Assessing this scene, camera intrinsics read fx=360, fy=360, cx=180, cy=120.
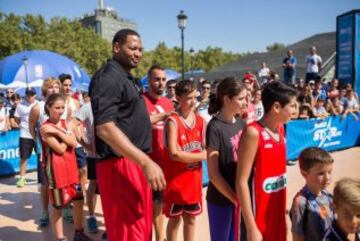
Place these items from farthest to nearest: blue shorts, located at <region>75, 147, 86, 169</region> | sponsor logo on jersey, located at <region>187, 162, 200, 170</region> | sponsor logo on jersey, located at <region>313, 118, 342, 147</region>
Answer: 1. sponsor logo on jersey, located at <region>313, 118, 342, 147</region>
2. blue shorts, located at <region>75, 147, 86, 169</region>
3. sponsor logo on jersey, located at <region>187, 162, 200, 170</region>

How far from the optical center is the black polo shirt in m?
2.25

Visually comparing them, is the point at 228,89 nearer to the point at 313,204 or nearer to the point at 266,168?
the point at 266,168

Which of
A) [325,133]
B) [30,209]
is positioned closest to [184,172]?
[30,209]

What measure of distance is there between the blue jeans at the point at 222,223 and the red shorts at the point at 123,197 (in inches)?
28.8

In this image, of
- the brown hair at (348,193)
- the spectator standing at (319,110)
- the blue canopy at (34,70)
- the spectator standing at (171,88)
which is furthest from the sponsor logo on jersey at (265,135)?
the blue canopy at (34,70)

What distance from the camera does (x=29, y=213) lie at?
567 centimetres

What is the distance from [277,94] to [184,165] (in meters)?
1.47

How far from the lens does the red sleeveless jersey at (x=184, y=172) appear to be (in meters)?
3.55

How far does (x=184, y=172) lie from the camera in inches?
141

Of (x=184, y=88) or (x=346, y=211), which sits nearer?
(x=346, y=211)

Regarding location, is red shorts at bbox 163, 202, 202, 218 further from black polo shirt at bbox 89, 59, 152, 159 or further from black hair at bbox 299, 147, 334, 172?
black hair at bbox 299, 147, 334, 172

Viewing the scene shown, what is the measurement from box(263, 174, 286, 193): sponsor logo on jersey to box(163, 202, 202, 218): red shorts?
4.28 feet

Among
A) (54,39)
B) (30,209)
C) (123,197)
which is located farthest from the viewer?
(54,39)

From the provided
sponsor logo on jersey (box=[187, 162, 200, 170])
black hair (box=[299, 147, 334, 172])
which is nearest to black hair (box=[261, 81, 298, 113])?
black hair (box=[299, 147, 334, 172])
